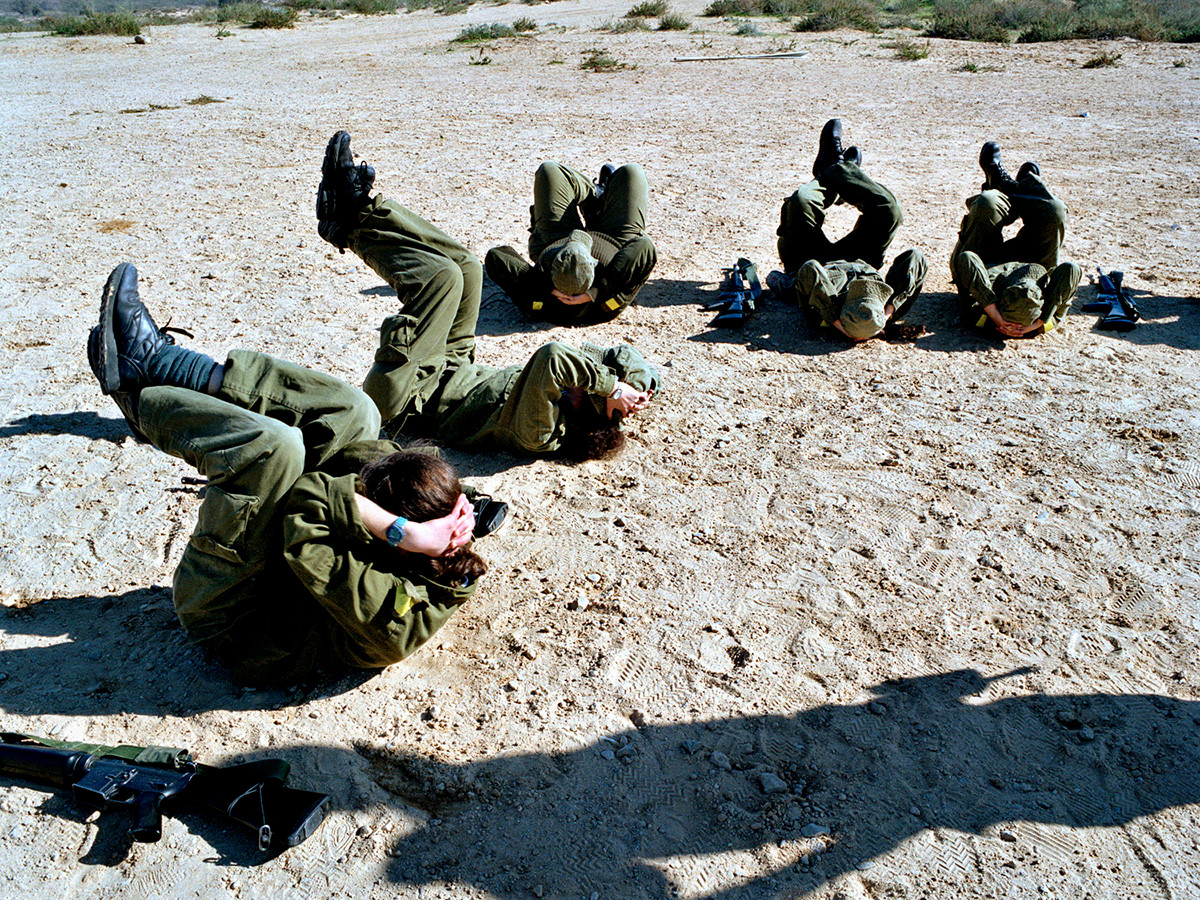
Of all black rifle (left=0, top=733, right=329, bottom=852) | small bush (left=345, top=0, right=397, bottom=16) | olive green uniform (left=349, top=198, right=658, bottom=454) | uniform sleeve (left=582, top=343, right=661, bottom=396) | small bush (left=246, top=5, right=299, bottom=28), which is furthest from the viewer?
small bush (left=345, top=0, right=397, bottom=16)

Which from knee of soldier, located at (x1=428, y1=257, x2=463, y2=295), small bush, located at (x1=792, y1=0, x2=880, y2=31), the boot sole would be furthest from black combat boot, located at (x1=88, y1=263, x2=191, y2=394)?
small bush, located at (x1=792, y1=0, x2=880, y2=31)

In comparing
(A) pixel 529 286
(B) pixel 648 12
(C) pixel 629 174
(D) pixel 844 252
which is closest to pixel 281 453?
(A) pixel 529 286

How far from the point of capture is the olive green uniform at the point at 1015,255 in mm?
5891

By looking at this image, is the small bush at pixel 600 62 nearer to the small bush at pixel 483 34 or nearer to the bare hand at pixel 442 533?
the small bush at pixel 483 34

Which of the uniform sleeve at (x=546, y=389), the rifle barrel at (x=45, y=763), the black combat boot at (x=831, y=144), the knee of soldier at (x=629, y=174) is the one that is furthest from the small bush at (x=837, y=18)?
the rifle barrel at (x=45, y=763)

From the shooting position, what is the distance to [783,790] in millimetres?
2855

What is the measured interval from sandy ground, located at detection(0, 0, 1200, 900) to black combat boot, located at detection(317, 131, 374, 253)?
1.02 m

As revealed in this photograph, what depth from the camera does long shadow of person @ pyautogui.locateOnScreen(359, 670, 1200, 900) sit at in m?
2.62

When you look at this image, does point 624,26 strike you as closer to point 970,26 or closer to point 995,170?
point 970,26

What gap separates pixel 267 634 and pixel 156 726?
0.46m

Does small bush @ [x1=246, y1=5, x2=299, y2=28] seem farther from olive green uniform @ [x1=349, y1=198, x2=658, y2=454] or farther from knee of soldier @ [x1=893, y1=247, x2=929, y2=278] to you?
knee of soldier @ [x1=893, y1=247, x2=929, y2=278]

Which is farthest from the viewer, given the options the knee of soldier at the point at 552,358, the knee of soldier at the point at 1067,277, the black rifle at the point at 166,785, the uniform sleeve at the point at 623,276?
the uniform sleeve at the point at 623,276

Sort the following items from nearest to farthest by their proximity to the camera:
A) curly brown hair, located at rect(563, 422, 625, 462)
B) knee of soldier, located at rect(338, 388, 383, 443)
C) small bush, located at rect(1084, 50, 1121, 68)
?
1. knee of soldier, located at rect(338, 388, 383, 443)
2. curly brown hair, located at rect(563, 422, 625, 462)
3. small bush, located at rect(1084, 50, 1121, 68)

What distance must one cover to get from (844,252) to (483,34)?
46.8ft
